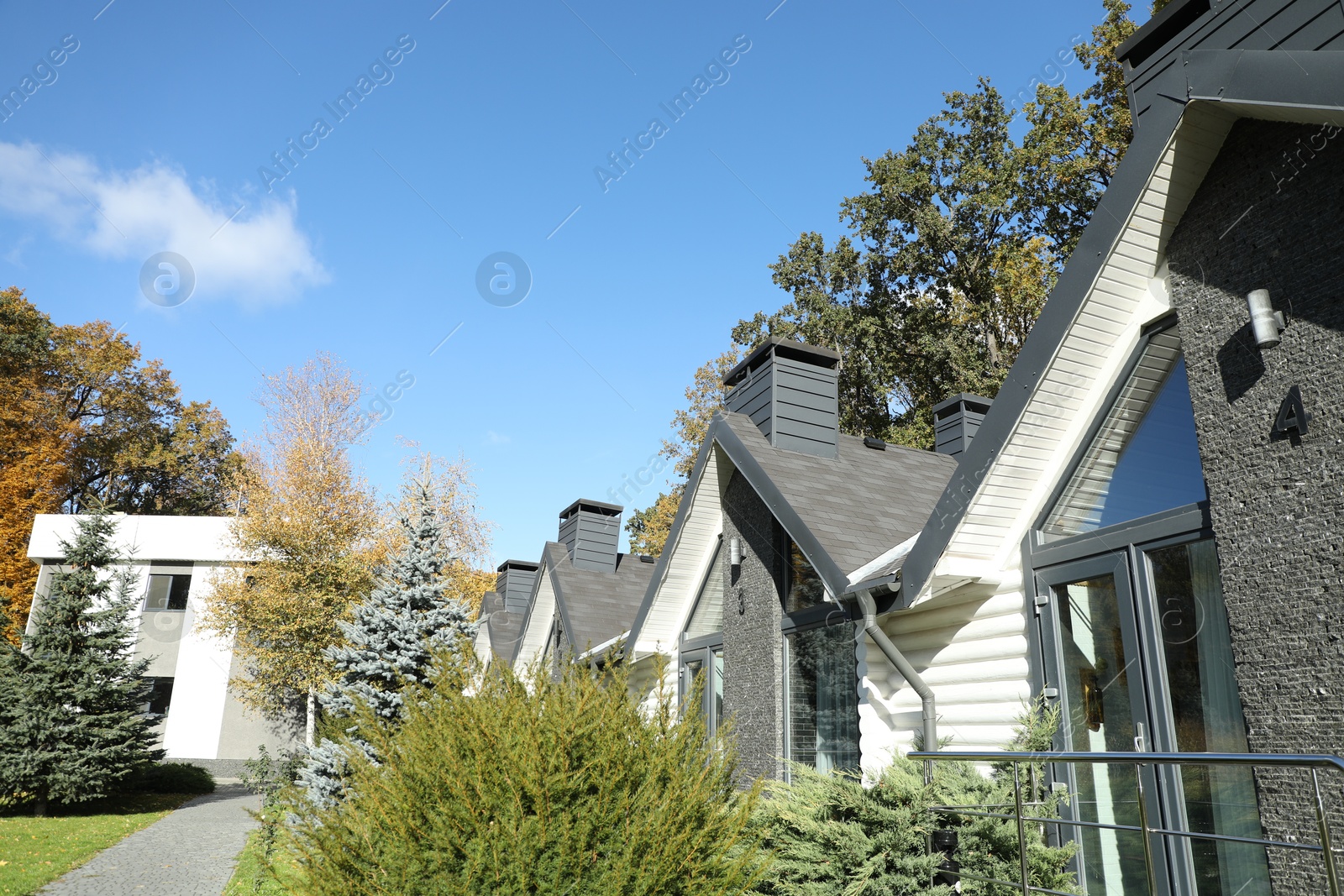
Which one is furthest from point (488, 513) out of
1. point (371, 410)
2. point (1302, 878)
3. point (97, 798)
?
point (1302, 878)

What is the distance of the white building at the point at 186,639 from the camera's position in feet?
88.2

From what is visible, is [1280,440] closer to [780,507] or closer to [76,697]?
[780,507]

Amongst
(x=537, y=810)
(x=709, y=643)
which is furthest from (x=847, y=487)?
(x=537, y=810)

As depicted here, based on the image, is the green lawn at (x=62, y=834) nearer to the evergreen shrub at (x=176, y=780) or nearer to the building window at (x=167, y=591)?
the evergreen shrub at (x=176, y=780)

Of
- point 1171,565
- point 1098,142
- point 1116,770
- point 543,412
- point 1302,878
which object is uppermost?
point 1098,142

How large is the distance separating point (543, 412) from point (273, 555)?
615 inches

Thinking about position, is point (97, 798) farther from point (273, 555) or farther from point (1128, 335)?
point (1128, 335)

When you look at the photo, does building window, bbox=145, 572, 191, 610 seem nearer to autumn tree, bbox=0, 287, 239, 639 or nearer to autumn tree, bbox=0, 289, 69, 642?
autumn tree, bbox=0, 287, 239, 639

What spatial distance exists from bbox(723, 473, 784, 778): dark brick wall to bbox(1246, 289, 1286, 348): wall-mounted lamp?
5835mm

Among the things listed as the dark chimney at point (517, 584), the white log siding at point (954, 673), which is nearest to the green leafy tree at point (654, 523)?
the dark chimney at point (517, 584)

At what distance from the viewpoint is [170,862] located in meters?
12.3

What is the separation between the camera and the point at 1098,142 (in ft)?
66.2

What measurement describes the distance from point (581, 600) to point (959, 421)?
7895 mm

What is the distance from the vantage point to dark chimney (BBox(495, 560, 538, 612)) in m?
22.8
